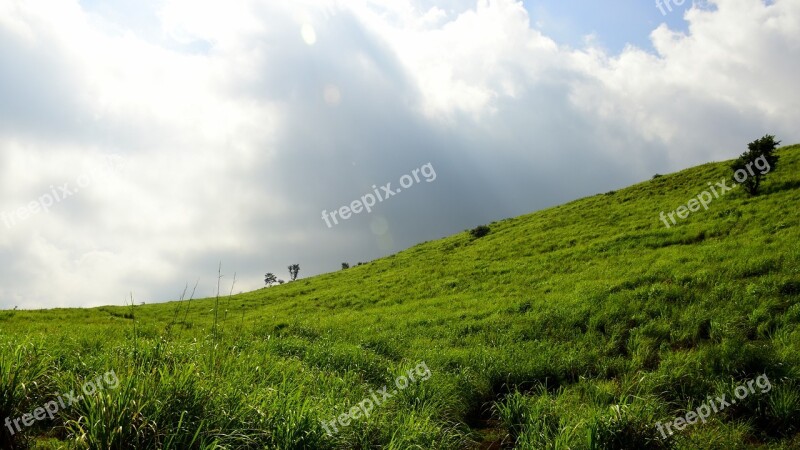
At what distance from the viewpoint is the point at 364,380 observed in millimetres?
10648

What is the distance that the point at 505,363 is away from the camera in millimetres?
11656

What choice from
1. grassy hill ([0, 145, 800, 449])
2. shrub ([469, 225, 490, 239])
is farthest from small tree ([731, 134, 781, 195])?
shrub ([469, 225, 490, 239])

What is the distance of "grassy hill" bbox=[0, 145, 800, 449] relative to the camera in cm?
576

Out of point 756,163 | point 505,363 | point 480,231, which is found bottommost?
point 505,363

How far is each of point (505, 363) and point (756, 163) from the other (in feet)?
90.3

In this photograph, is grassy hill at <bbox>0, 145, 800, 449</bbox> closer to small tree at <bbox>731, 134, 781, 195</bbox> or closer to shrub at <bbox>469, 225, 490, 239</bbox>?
small tree at <bbox>731, 134, 781, 195</bbox>

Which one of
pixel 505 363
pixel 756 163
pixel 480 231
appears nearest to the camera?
pixel 505 363

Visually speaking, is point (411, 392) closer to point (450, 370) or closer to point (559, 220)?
point (450, 370)

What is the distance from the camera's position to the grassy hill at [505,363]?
5758 mm

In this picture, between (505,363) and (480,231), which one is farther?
(480,231)

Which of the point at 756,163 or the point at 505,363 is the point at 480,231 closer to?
the point at 756,163

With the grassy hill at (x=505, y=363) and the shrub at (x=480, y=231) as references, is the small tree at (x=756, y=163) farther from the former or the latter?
the shrub at (x=480, y=231)

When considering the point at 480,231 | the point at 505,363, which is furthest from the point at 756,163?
the point at 505,363

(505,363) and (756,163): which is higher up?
(756,163)
